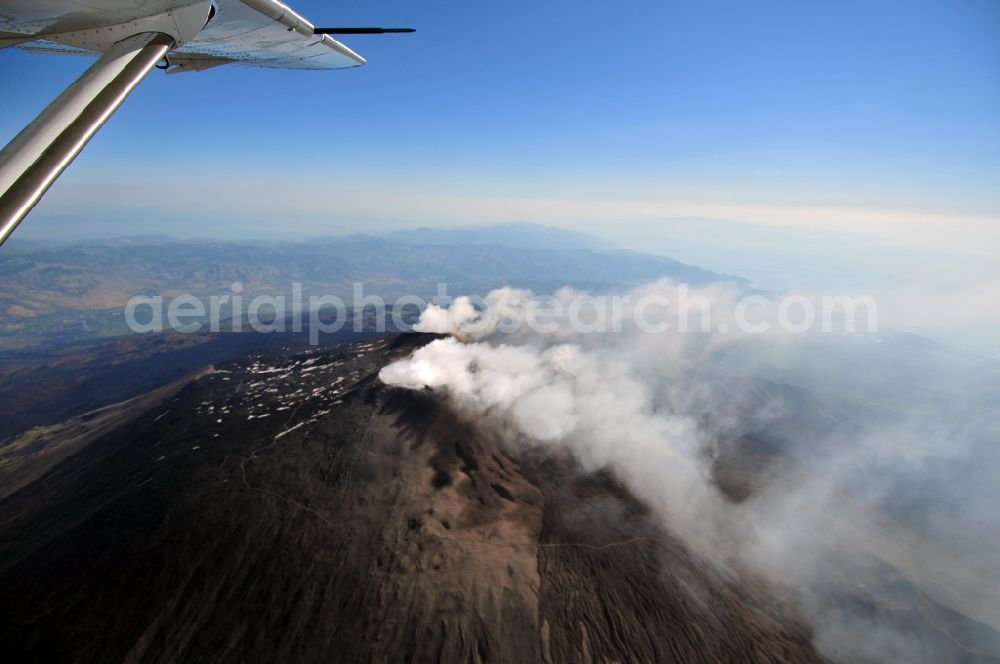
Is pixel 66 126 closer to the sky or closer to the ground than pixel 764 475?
Answer: closer to the sky

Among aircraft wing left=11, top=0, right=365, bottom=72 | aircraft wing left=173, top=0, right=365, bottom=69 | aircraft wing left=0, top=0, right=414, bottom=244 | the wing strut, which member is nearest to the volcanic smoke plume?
aircraft wing left=173, top=0, right=365, bottom=69

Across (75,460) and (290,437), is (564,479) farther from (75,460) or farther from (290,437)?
(75,460)

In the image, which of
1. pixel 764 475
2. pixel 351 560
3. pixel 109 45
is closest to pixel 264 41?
pixel 109 45

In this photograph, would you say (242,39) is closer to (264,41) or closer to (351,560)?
(264,41)

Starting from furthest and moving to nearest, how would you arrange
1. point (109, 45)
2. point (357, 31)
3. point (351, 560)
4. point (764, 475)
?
1. point (764, 475)
2. point (351, 560)
3. point (357, 31)
4. point (109, 45)

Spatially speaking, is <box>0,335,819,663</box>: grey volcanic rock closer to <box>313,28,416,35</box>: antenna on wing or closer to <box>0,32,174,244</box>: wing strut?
<box>0,32,174,244</box>: wing strut

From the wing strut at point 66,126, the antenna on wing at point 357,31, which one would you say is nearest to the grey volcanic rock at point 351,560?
the wing strut at point 66,126

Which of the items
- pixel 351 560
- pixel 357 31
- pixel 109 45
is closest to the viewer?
pixel 109 45
